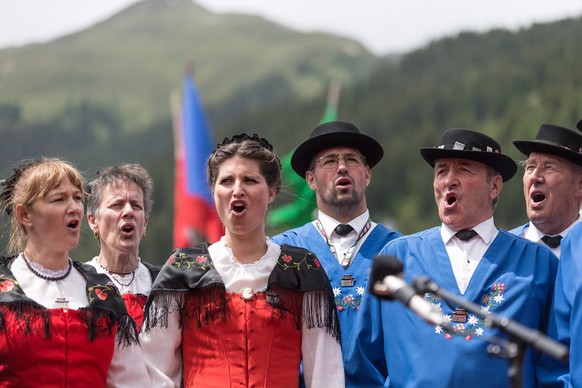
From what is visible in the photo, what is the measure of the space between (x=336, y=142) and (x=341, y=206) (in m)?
0.41

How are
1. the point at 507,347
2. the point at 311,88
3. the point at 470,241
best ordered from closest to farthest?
1. the point at 507,347
2. the point at 470,241
3. the point at 311,88

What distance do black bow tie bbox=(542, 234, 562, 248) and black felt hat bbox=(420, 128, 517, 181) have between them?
0.94 meters

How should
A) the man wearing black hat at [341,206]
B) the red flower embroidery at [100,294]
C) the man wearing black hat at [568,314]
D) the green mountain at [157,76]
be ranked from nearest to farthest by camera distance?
the red flower embroidery at [100,294] < the man wearing black hat at [568,314] < the man wearing black hat at [341,206] < the green mountain at [157,76]

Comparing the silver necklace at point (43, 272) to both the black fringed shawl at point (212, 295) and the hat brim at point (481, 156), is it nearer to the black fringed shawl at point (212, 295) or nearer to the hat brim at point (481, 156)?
the black fringed shawl at point (212, 295)

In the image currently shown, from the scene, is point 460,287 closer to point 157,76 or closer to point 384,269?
point 384,269

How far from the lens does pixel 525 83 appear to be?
106312 mm

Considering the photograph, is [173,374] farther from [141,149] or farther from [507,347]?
[141,149]

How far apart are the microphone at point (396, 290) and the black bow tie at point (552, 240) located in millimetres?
3074

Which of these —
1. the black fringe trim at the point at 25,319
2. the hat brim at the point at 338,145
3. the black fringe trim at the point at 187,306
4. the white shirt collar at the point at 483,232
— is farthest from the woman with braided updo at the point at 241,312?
the hat brim at the point at 338,145

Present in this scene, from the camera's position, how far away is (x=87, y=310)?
4527 mm

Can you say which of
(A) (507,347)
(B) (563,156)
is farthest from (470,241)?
(A) (507,347)

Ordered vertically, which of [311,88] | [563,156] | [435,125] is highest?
[311,88]

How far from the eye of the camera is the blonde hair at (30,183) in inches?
179

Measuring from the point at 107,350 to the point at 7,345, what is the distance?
42 centimetres
